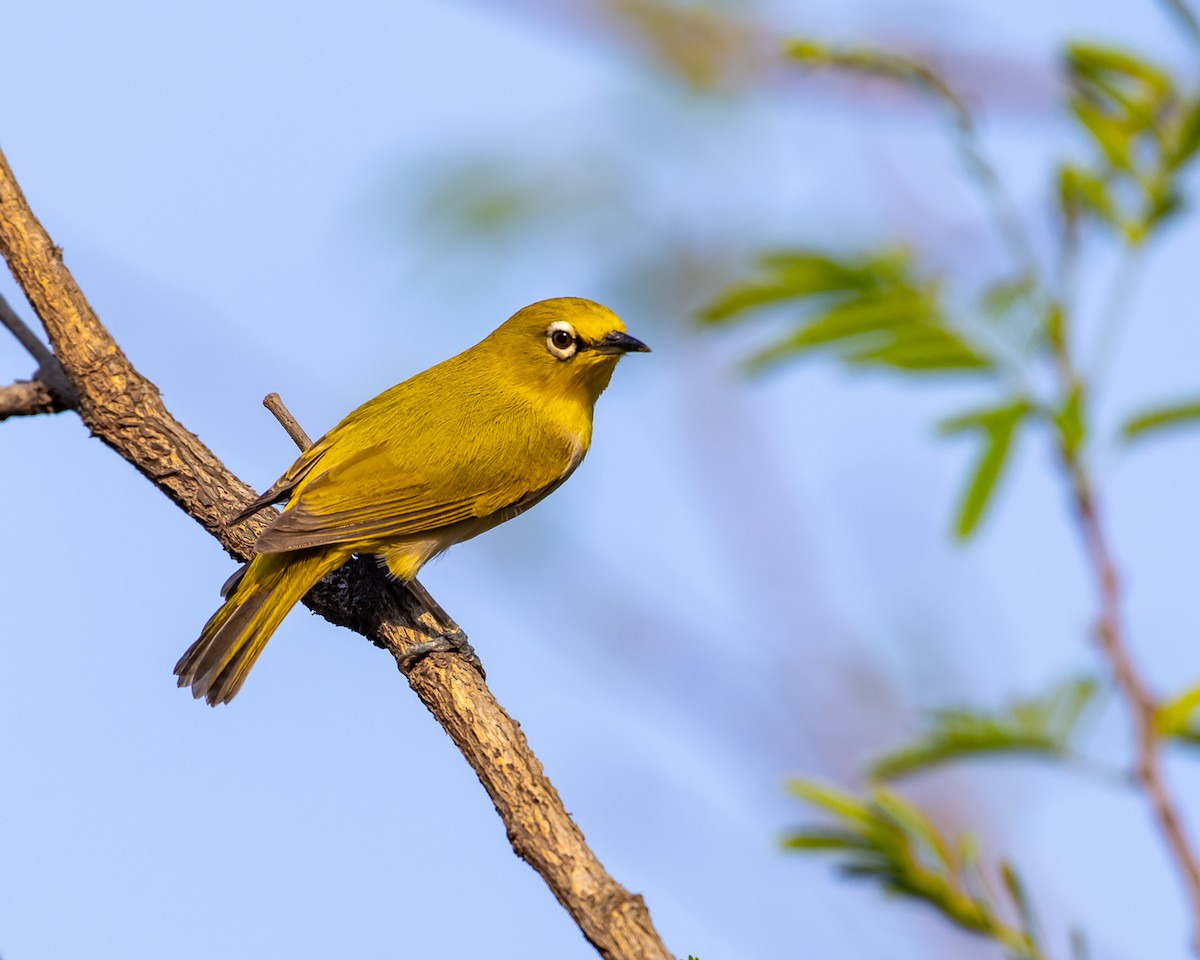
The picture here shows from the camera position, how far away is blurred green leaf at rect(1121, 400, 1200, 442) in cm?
280

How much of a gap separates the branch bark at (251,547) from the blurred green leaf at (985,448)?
3.85 feet

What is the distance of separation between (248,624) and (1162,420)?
10.1 feet

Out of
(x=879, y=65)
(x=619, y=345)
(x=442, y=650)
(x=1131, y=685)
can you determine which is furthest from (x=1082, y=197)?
(x=619, y=345)

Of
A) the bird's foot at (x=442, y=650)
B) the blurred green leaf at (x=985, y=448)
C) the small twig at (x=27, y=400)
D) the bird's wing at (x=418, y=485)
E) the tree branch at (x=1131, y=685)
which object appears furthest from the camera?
the bird's wing at (x=418, y=485)

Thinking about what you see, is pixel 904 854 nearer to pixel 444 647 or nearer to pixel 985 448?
pixel 985 448

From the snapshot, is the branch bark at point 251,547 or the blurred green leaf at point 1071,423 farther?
the branch bark at point 251,547

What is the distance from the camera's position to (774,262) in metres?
3.28

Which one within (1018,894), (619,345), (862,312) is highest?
(619,345)

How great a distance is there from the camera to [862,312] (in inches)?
121

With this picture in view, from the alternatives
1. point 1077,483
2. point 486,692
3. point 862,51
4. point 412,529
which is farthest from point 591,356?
point 1077,483

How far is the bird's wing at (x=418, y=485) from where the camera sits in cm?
466

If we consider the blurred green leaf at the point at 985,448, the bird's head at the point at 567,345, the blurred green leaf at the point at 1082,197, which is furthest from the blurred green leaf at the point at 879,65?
the bird's head at the point at 567,345

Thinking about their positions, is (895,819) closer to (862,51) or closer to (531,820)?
(531,820)

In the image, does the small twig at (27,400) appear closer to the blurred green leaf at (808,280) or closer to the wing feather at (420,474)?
the wing feather at (420,474)
